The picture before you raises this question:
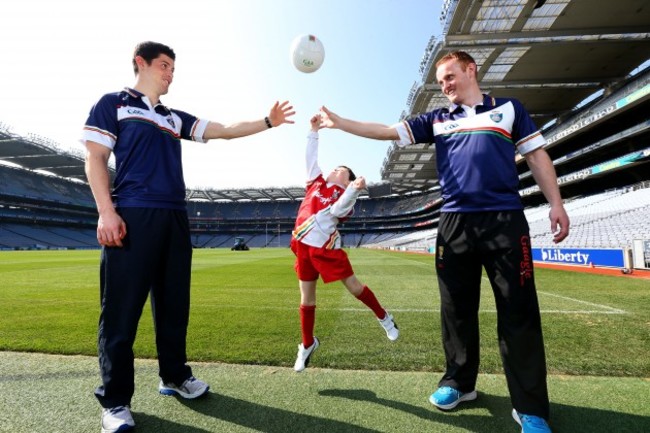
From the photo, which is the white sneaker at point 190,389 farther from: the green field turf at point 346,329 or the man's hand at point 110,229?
the man's hand at point 110,229

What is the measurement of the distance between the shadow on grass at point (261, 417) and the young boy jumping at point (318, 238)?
2.59 feet

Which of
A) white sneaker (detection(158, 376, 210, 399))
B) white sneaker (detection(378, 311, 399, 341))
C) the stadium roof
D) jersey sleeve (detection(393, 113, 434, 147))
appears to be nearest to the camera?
white sneaker (detection(158, 376, 210, 399))

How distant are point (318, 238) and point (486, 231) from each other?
1.52 m

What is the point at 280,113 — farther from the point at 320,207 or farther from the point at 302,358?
the point at 302,358

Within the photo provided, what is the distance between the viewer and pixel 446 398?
7.94ft

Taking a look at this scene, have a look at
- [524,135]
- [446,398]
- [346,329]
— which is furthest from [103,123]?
[346,329]

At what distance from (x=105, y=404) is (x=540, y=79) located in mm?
31567

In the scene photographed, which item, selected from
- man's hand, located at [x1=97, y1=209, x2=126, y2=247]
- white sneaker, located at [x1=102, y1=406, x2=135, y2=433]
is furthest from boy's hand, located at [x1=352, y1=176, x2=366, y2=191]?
white sneaker, located at [x1=102, y1=406, x2=135, y2=433]

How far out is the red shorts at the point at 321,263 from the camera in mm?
3377

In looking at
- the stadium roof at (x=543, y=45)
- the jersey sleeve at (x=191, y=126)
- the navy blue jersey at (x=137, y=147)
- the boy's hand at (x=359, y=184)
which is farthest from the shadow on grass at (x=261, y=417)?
the stadium roof at (x=543, y=45)

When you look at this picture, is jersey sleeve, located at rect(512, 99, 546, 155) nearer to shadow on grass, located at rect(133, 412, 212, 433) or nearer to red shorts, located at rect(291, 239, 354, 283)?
red shorts, located at rect(291, 239, 354, 283)

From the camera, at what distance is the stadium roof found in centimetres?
1872

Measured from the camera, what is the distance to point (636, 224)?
17766 mm

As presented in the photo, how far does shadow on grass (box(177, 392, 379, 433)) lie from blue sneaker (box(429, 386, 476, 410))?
547 mm
